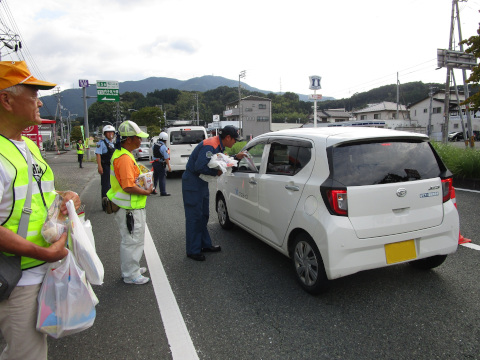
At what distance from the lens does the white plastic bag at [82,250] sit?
170 cm

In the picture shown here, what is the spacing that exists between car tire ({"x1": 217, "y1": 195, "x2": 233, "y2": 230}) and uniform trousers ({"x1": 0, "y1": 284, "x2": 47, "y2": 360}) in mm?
3756

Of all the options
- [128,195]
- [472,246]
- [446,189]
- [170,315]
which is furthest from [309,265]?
[472,246]

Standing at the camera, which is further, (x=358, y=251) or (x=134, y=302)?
(x=134, y=302)

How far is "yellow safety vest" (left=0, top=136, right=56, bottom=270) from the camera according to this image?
147 centimetres

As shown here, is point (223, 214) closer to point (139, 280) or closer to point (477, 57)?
point (139, 280)

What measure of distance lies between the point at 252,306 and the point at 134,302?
1170 mm

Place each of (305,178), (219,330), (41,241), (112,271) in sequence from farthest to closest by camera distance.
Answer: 1. (112,271)
2. (305,178)
3. (219,330)
4. (41,241)

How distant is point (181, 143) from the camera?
1290cm

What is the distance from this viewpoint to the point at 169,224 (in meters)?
6.09

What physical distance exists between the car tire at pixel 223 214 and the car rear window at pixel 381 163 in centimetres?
266

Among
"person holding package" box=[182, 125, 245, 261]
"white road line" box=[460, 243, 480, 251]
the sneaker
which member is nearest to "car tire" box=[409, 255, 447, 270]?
"white road line" box=[460, 243, 480, 251]

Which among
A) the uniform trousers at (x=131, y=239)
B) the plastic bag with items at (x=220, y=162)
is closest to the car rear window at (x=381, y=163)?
the plastic bag with items at (x=220, y=162)

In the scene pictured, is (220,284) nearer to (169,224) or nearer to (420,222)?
(420,222)

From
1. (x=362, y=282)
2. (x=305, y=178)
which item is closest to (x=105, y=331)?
(x=305, y=178)
